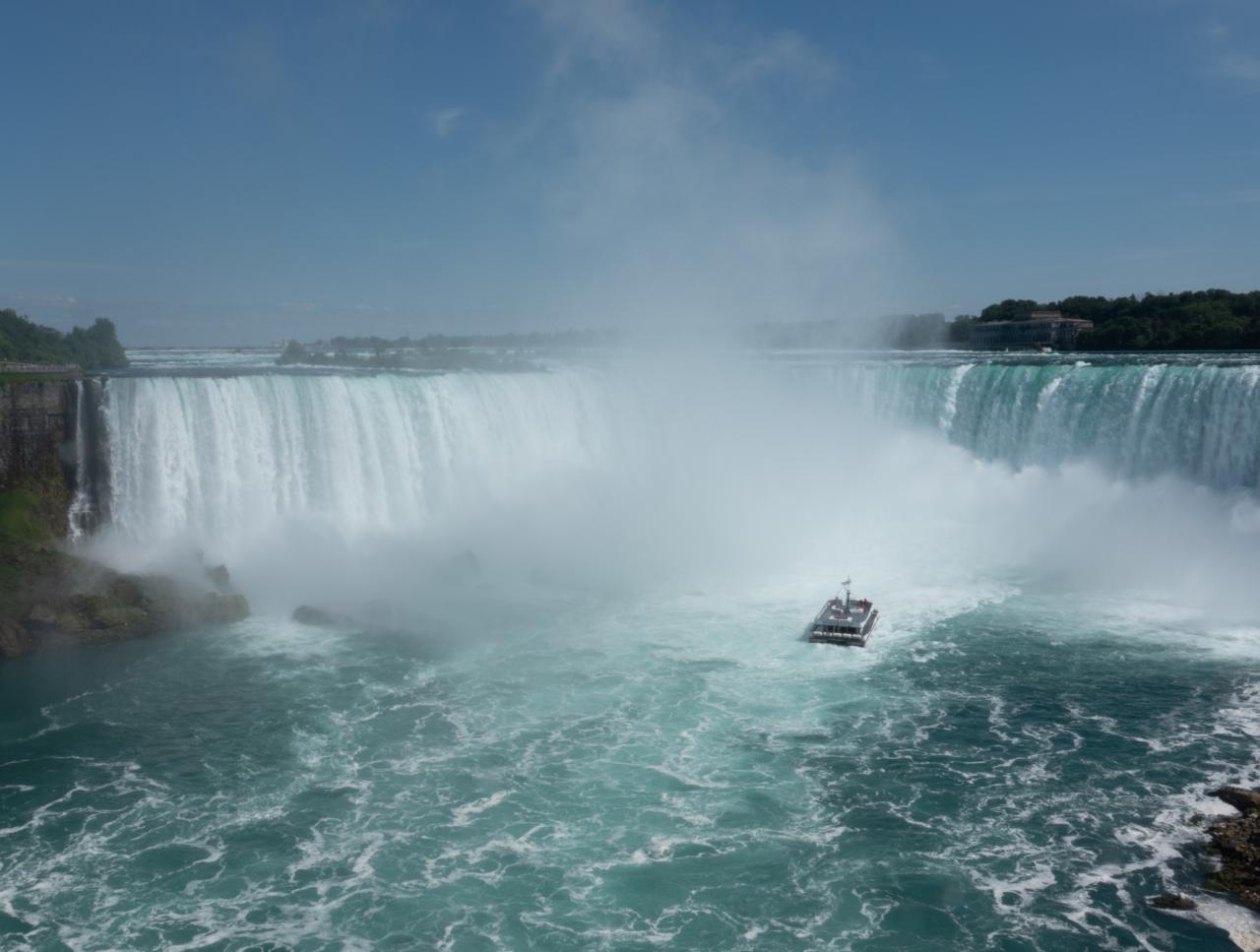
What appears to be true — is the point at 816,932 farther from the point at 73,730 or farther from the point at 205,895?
the point at 73,730

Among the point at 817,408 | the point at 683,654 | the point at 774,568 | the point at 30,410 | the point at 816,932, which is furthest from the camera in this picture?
the point at 817,408

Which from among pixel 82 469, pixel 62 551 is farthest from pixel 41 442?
pixel 62 551

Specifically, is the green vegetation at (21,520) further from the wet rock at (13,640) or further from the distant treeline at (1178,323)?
the distant treeline at (1178,323)

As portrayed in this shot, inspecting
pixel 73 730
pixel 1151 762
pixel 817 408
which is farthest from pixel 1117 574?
pixel 73 730

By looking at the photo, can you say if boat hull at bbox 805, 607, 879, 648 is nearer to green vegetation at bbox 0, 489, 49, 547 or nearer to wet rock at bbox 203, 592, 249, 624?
wet rock at bbox 203, 592, 249, 624

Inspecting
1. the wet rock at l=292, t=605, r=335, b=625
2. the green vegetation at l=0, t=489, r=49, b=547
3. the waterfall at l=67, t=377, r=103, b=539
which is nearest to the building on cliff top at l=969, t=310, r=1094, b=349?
the wet rock at l=292, t=605, r=335, b=625
